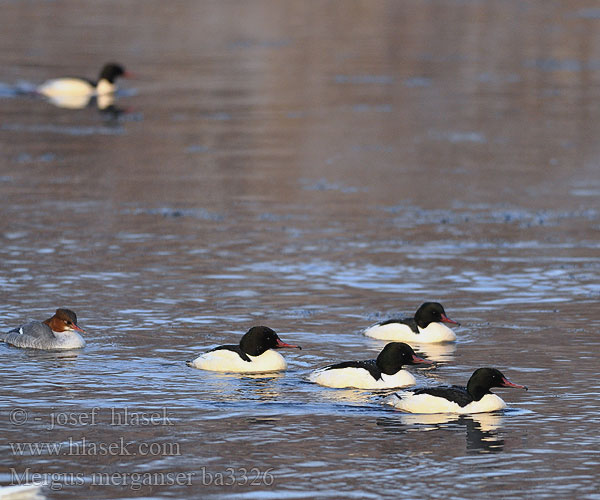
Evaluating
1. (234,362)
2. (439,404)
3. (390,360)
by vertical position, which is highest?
(234,362)

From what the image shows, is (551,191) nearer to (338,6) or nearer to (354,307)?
(354,307)

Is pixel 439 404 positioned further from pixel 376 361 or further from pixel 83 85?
pixel 83 85

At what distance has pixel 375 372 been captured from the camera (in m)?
12.9

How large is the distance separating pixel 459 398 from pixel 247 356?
7.58ft

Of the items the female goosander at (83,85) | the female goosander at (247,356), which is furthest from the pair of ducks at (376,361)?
the female goosander at (83,85)

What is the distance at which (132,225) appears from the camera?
2106 cm

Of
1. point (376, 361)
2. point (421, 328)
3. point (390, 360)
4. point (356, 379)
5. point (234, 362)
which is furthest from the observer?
point (421, 328)

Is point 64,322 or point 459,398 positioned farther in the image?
point 64,322

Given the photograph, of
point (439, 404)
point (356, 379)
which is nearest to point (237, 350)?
point (356, 379)

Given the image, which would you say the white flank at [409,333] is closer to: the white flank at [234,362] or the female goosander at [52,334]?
the white flank at [234,362]

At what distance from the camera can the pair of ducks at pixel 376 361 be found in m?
12.1

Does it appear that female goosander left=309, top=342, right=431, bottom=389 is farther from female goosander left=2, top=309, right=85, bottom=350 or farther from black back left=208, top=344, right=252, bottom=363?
female goosander left=2, top=309, right=85, bottom=350

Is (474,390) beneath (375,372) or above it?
beneath

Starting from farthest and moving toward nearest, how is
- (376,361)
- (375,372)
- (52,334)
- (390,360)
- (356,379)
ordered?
1. (52,334)
2. (376,361)
3. (390,360)
4. (375,372)
5. (356,379)
